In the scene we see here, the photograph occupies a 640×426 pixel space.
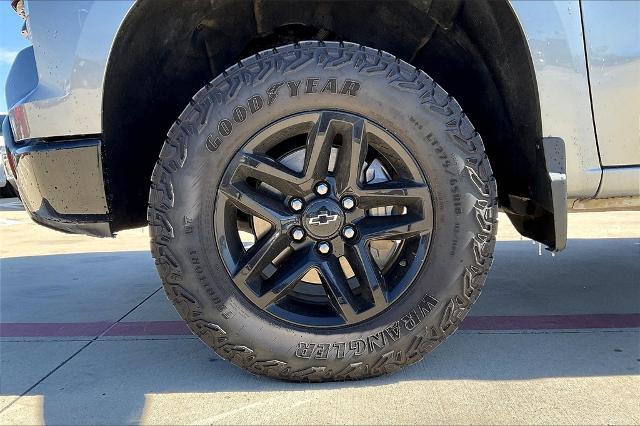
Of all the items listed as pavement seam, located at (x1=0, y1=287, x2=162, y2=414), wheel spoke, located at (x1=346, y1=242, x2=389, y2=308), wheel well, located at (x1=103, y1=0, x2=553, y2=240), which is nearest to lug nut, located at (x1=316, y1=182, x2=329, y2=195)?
wheel spoke, located at (x1=346, y1=242, x2=389, y2=308)

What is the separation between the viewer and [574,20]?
2.03 m

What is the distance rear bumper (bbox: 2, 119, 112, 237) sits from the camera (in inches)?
79.9

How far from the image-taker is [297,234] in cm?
205

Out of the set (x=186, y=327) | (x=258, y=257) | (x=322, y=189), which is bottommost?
(x=186, y=327)

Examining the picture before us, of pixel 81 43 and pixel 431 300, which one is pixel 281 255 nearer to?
pixel 431 300

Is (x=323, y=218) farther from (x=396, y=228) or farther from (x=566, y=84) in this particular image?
(x=566, y=84)

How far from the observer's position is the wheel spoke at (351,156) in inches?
79.0

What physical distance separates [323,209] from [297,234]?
0.14 meters

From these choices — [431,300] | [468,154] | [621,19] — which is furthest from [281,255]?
[621,19]

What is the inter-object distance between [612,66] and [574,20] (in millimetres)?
232

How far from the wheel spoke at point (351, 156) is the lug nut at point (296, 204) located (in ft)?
0.51

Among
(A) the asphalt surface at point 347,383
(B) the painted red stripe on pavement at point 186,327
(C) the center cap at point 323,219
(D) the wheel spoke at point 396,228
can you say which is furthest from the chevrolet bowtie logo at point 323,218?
(B) the painted red stripe on pavement at point 186,327

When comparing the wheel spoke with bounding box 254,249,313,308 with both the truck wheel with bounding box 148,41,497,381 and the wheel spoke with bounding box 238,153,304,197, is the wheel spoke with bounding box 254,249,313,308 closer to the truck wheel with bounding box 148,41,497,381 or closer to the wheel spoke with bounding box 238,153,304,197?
the truck wheel with bounding box 148,41,497,381

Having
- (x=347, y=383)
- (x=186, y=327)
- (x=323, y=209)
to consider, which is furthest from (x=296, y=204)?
(x=186, y=327)
